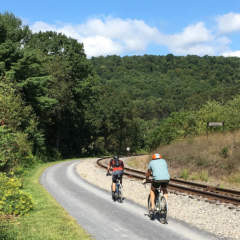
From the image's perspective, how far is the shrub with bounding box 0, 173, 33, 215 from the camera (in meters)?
10.6

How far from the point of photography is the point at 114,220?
1020 centimetres

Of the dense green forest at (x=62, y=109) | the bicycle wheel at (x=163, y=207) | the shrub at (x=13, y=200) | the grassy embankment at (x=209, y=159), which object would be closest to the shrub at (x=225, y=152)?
the grassy embankment at (x=209, y=159)

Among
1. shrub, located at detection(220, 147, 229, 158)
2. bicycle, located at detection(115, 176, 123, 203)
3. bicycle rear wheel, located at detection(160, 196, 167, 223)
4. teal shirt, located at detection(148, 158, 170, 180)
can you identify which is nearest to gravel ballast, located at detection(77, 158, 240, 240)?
bicycle, located at detection(115, 176, 123, 203)

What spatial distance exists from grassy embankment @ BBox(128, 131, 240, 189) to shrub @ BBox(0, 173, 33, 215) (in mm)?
11272

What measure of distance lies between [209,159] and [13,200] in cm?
1426

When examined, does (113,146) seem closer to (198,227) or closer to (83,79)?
(83,79)

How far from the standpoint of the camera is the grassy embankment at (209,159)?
1952cm

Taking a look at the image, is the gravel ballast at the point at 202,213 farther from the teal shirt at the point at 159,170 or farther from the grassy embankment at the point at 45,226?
the grassy embankment at the point at 45,226

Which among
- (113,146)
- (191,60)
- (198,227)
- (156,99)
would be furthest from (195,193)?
(191,60)

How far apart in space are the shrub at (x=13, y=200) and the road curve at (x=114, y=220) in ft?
4.98

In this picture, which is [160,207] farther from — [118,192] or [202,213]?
[118,192]

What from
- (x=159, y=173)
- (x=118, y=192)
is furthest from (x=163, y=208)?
(x=118, y=192)

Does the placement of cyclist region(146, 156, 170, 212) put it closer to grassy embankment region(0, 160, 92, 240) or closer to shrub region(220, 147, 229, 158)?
Result: grassy embankment region(0, 160, 92, 240)

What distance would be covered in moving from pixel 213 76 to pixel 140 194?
420ft
